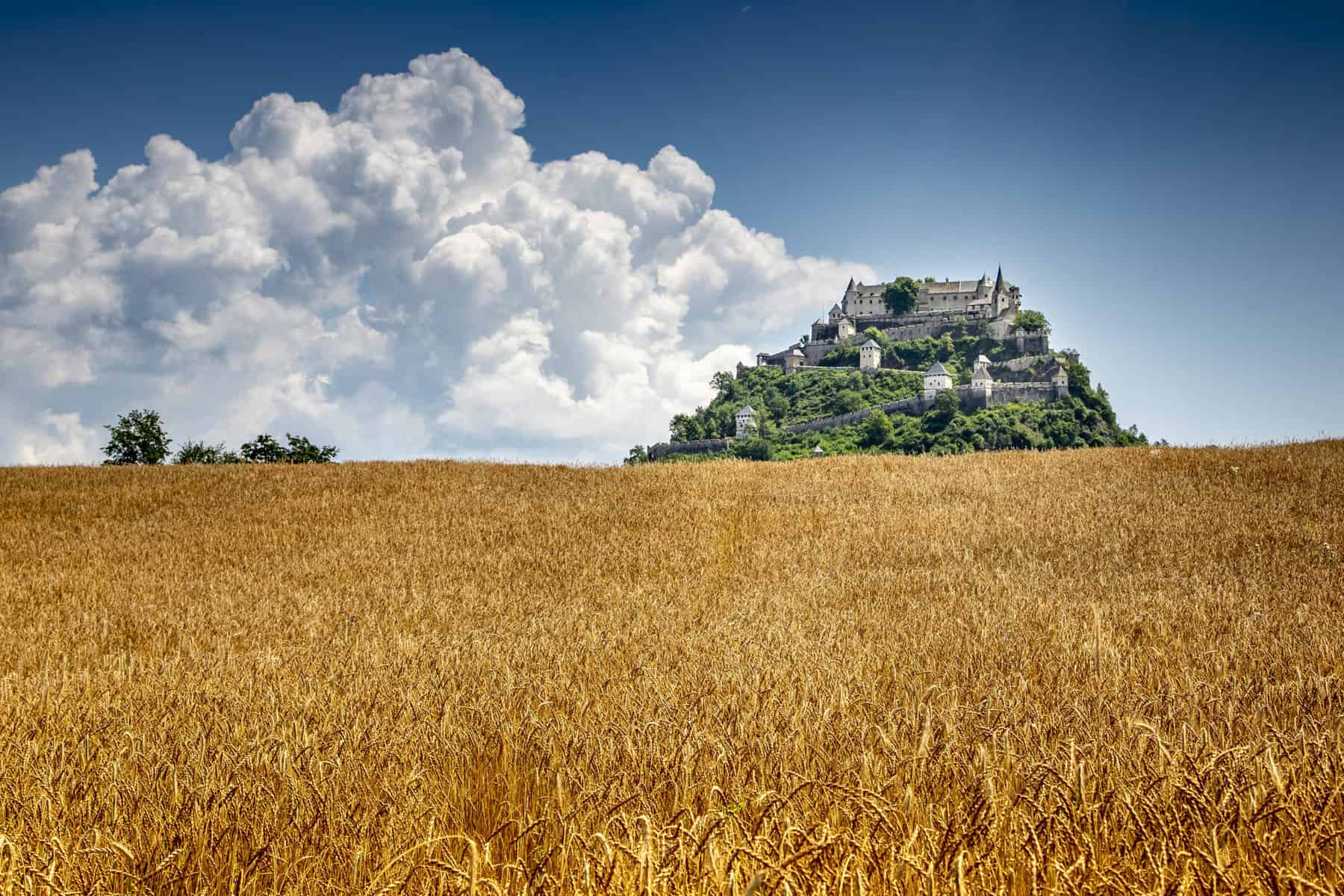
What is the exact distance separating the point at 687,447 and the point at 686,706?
368ft

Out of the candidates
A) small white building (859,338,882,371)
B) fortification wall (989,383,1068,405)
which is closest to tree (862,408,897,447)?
fortification wall (989,383,1068,405)

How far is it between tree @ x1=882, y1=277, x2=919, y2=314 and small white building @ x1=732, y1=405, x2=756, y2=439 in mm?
44096

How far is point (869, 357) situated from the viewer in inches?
5438

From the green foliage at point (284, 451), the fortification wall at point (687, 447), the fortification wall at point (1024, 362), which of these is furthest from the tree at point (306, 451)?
the fortification wall at point (1024, 362)

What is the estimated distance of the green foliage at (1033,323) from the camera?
141188 millimetres

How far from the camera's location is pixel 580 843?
2.79 meters

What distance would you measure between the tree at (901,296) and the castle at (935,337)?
47.2 inches

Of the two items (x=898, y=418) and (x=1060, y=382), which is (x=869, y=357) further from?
(x=1060, y=382)

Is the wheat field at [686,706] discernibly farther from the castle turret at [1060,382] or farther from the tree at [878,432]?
the castle turret at [1060,382]

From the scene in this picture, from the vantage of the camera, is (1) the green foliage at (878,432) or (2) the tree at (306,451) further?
(1) the green foliage at (878,432)

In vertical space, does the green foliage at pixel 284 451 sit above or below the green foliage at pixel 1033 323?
below

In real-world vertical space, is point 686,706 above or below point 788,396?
below

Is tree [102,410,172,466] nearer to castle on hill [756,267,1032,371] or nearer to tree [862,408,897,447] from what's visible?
tree [862,408,897,447]

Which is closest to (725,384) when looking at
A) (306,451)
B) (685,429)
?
(685,429)
